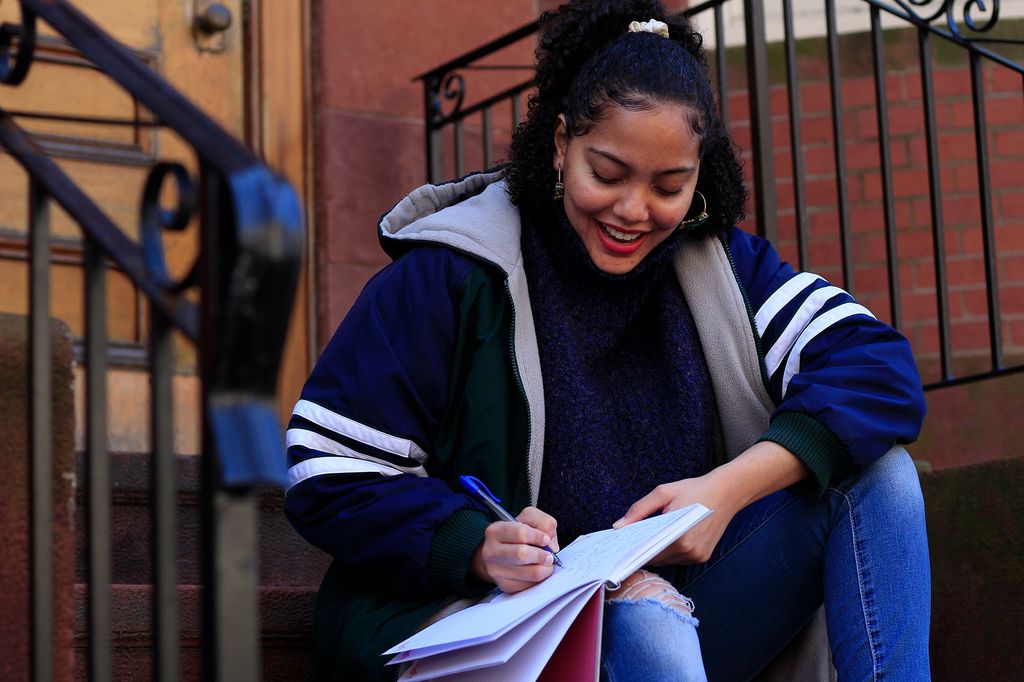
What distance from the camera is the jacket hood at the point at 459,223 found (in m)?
2.27

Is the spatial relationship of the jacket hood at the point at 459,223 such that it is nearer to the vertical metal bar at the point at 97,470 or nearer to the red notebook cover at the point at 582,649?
the red notebook cover at the point at 582,649

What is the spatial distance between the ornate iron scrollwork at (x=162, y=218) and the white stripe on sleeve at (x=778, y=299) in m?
1.24

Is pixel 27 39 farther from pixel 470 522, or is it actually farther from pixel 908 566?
pixel 908 566

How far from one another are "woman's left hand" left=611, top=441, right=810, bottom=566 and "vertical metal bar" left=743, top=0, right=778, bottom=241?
139 cm

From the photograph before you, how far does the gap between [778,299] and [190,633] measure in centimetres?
111

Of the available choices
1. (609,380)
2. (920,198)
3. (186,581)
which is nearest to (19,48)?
(609,380)

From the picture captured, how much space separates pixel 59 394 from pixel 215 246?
53 cm

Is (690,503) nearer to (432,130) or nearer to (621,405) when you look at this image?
(621,405)

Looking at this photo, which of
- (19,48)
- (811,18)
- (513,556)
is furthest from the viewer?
(811,18)

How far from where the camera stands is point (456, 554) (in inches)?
76.9

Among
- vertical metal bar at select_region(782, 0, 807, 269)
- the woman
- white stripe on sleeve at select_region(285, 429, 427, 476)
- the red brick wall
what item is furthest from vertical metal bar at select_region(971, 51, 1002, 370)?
white stripe on sleeve at select_region(285, 429, 427, 476)

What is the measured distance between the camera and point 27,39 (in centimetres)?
166

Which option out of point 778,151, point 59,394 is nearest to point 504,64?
point 778,151

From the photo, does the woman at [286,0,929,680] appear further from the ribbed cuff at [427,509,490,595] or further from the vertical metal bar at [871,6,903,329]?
the vertical metal bar at [871,6,903,329]
